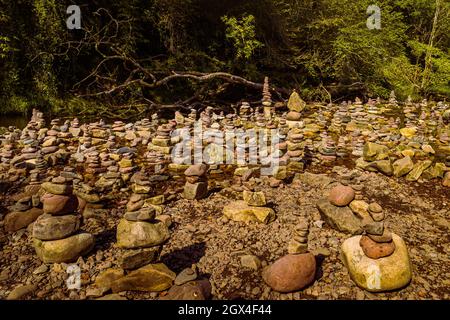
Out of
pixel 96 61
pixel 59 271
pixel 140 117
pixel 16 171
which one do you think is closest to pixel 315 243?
pixel 59 271

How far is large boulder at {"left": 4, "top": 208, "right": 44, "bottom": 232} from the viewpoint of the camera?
4.80 metres

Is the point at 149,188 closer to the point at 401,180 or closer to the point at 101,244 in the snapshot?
the point at 101,244

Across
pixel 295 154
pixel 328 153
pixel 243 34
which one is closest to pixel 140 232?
pixel 295 154

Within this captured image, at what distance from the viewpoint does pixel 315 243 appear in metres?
4.57

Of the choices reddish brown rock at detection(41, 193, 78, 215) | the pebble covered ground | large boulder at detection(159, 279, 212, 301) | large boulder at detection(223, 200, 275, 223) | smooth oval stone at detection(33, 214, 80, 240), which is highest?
reddish brown rock at detection(41, 193, 78, 215)

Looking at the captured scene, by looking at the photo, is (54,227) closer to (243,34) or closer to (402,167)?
(402,167)

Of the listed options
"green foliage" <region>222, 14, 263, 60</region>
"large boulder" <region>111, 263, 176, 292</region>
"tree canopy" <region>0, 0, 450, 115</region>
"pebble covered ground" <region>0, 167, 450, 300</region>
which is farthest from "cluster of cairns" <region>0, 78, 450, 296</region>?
"green foliage" <region>222, 14, 263, 60</region>

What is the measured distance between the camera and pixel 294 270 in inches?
145

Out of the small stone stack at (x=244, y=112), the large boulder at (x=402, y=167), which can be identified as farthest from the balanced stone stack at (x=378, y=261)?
the small stone stack at (x=244, y=112)

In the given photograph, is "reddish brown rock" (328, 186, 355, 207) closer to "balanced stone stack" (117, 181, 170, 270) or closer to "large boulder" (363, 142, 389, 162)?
"balanced stone stack" (117, 181, 170, 270)

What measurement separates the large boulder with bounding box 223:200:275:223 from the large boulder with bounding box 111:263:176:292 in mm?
1697

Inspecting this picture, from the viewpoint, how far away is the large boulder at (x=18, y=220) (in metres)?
4.80

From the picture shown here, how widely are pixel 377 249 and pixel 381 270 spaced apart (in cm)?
22

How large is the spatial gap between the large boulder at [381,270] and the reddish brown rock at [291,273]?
464 mm
